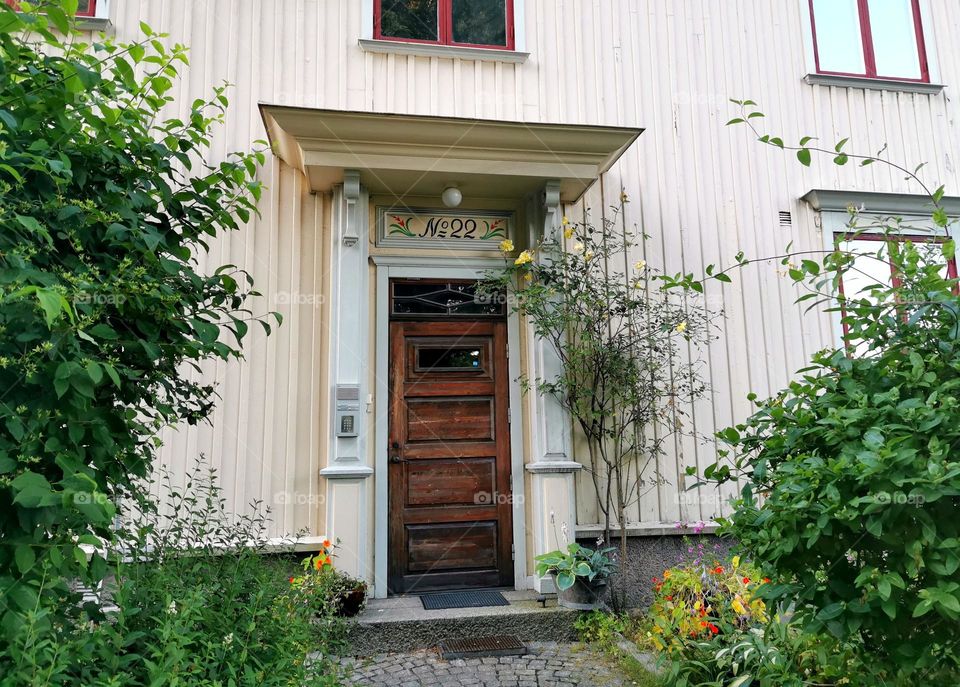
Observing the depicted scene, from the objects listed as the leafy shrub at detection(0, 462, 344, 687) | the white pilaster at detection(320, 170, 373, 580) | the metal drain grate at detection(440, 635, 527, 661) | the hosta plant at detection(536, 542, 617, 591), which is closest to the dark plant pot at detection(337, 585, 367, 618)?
the white pilaster at detection(320, 170, 373, 580)

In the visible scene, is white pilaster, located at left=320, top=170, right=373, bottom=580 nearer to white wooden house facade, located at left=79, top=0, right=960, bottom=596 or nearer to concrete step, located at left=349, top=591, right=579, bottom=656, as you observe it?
white wooden house facade, located at left=79, top=0, right=960, bottom=596

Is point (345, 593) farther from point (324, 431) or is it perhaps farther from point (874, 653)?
point (874, 653)

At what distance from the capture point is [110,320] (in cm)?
→ 218

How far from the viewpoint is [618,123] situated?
19.2 ft

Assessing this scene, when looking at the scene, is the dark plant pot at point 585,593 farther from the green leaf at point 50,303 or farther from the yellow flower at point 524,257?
the green leaf at point 50,303

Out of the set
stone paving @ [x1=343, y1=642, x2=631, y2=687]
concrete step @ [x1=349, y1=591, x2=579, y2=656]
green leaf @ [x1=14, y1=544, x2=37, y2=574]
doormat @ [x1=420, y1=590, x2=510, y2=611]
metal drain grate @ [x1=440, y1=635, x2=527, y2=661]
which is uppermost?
green leaf @ [x1=14, y1=544, x2=37, y2=574]

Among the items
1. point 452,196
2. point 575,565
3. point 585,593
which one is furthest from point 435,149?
point 585,593

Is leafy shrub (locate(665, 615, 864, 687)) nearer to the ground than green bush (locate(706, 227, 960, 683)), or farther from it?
nearer to the ground

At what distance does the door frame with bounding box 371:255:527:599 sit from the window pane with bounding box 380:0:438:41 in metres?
1.90

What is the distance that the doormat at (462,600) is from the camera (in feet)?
15.2

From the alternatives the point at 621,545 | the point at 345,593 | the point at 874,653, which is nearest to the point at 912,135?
the point at 621,545

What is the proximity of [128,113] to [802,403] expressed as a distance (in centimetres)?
239

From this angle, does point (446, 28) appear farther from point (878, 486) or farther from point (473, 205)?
point (878, 486)

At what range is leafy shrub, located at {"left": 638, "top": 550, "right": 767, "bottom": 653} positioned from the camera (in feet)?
11.1
